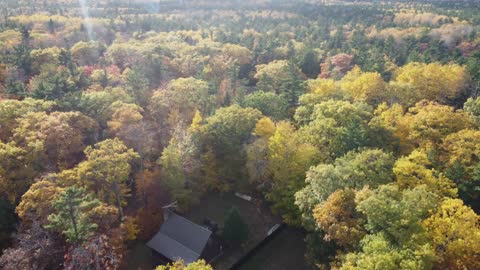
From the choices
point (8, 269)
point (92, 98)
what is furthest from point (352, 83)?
point (8, 269)

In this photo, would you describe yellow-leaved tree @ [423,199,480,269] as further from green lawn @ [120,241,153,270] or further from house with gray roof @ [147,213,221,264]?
green lawn @ [120,241,153,270]

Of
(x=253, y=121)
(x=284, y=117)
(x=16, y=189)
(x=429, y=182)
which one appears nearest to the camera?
(x=429, y=182)

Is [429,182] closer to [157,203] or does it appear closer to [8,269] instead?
[157,203]

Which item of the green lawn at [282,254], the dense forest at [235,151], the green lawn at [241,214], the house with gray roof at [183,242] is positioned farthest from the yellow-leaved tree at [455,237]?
the house with gray roof at [183,242]

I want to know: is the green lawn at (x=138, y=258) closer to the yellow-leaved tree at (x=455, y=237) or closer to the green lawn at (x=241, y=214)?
the green lawn at (x=241, y=214)

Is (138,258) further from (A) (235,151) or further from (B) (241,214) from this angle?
(A) (235,151)

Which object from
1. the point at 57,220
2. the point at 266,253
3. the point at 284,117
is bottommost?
the point at 266,253
